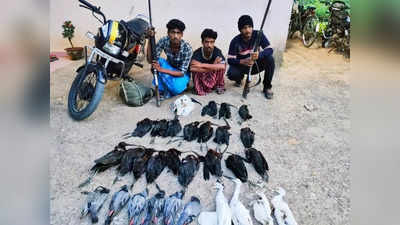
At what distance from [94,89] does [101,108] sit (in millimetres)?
501

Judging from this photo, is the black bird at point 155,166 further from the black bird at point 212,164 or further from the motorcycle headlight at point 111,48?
the motorcycle headlight at point 111,48

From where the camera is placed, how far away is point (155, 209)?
2.06m

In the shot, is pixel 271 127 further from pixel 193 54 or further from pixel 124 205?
pixel 124 205

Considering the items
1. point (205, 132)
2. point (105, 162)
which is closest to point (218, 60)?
point (205, 132)

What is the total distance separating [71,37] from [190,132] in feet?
13.1

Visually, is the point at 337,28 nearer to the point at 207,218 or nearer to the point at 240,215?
the point at 240,215

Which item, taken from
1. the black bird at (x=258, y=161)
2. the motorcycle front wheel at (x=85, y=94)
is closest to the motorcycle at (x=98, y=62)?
the motorcycle front wheel at (x=85, y=94)

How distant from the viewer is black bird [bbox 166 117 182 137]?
317cm

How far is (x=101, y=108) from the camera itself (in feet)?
12.2

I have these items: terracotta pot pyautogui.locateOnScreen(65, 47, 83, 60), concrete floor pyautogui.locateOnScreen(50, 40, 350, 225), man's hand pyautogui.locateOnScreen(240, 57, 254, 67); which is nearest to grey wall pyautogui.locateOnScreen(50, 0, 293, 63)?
terracotta pot pyautogui.locateOnScreen(65, 47, 83, 60)

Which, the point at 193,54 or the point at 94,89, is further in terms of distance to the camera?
the point at 193,54

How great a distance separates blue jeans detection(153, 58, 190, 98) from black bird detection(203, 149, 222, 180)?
1596mm

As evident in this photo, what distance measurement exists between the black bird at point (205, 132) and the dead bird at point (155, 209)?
3.05ft
